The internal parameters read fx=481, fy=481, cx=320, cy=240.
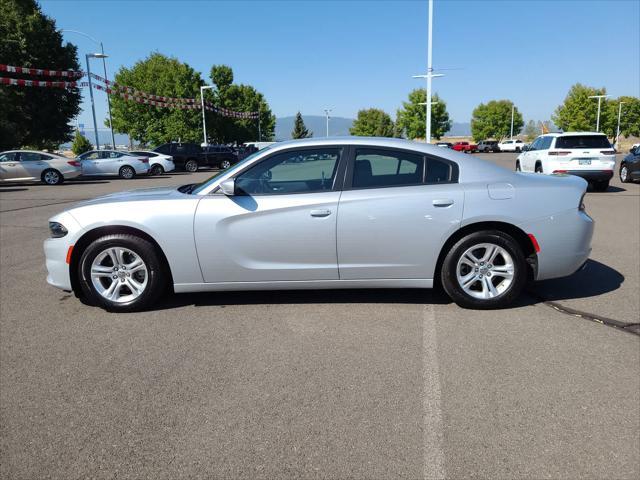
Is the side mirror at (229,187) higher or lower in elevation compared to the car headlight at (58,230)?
higher

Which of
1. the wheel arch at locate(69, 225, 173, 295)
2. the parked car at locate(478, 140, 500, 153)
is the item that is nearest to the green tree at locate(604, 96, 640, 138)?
the parked car at locate(478, 140, 500, 153)

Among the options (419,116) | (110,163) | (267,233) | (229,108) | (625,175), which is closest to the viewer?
(267,233)

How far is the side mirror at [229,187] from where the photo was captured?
402 cm

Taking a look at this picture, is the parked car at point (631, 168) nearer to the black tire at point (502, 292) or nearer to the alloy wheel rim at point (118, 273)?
the black tire at point (502, 292)

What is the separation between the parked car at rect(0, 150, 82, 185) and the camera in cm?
1945

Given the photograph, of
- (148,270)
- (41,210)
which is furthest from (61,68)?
(148,270)

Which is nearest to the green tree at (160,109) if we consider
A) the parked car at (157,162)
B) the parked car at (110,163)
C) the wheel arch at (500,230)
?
the parked car at (157,162)

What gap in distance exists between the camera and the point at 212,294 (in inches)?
194

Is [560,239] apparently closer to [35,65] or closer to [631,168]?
[631,168]

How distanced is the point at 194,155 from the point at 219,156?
2196 mm

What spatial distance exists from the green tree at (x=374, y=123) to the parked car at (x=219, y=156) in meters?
87.0

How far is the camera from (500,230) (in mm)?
4301

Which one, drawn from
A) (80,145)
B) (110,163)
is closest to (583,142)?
(110,163)

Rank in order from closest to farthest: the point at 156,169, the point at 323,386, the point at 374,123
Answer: the point at 323,386, the point at 156,169, the point at 374,123
